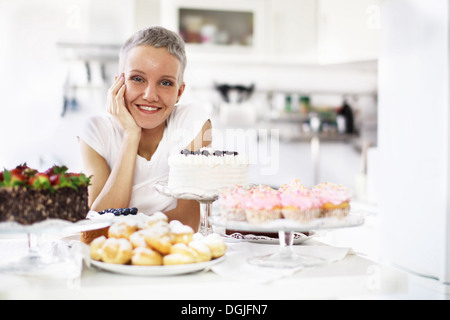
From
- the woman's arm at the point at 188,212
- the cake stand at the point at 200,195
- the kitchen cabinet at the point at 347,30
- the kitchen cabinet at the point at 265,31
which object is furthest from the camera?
the kitchen cabinet at the point at 265,31

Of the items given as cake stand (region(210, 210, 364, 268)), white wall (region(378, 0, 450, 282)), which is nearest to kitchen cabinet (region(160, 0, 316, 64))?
white wall (region(378, 0, 450, 282))

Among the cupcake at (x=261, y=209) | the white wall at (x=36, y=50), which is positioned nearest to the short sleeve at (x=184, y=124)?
the cupcake at (x=261, y=209)

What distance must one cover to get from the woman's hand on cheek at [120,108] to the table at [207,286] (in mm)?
807

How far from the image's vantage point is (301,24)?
12.1ft

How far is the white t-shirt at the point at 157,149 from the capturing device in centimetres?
172

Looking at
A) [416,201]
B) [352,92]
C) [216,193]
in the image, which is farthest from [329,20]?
[216,193]

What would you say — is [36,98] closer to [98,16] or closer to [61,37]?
[61,37]

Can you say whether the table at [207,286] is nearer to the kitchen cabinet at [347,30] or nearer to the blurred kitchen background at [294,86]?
the blurred kitchen background at [294,86]

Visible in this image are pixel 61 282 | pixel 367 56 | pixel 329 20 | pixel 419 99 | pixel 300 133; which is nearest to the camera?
pixel 61 282

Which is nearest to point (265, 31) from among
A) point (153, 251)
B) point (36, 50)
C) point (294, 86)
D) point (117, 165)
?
point (294, 86)

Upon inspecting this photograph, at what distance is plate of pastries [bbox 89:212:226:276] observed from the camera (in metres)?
0.89

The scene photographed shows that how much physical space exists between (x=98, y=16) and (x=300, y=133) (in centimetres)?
184

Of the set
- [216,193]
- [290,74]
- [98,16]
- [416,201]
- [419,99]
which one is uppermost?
[98,16]
